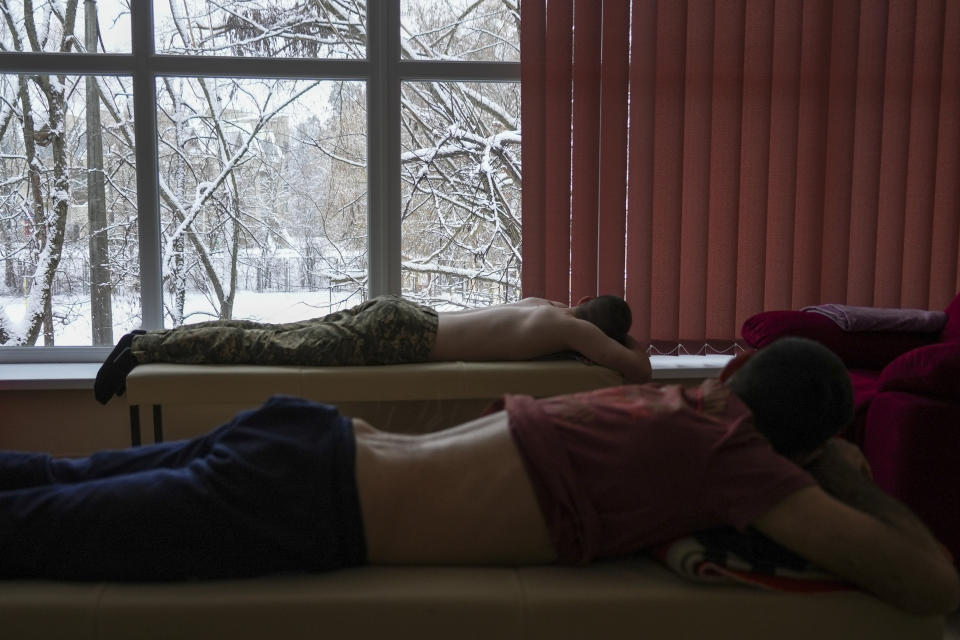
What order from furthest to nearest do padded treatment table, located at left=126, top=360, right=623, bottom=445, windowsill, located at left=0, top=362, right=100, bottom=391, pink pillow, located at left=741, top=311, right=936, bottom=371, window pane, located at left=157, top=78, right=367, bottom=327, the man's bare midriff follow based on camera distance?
window pane, located at left=157, top=78, right=367, bottom=327
windowsill, located at left=0, top=362, right=100, bottom=391
pink pillow, located at left=741, top=311, right=936, bottom=371
padded treatment table, located at left=126, top=360, right=623, bottom=445
the man's bare midriff

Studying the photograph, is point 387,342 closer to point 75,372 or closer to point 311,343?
point 311,343

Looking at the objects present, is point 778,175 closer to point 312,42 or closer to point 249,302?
point 312,42

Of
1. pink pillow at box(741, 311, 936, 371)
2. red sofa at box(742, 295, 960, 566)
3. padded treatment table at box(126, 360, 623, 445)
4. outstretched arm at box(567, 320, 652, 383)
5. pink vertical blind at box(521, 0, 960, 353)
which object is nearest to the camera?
red sofa at box(742, 295, 960, 566)

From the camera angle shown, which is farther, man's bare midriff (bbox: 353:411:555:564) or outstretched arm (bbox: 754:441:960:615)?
man's bare midriff (bbox: 353:411:555:564)

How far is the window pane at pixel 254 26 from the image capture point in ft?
11.5

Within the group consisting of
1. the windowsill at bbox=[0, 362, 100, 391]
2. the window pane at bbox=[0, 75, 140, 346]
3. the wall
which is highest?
the window pane at bbox=[0, 75, 140, 346]

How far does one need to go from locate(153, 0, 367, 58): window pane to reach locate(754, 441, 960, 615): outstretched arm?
9.95 ft

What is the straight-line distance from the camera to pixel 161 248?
11.8 ft

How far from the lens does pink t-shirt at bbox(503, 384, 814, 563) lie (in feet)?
3.90

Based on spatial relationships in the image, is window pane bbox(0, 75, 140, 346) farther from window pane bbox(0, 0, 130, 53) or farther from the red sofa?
the red sofa

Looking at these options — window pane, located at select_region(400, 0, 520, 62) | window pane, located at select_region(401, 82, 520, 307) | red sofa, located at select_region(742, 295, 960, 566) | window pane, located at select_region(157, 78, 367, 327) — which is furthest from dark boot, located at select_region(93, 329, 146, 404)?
red sofa, located at select_region(742, 295, 960, 566)

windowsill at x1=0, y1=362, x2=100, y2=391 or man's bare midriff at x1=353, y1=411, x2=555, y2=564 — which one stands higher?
man's bare midriff at x1=353, y1=411, x2=555, y2=564

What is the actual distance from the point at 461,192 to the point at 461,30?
2.34ft

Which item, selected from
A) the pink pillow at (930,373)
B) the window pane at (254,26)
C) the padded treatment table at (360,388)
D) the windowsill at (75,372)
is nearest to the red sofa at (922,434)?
the pink pillow at (930,373)
